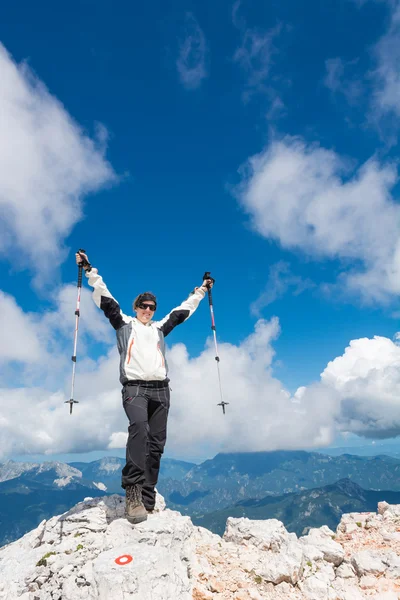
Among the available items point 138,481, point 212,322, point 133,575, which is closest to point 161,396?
point 138,481

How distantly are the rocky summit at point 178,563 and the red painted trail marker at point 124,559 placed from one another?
0.02 m

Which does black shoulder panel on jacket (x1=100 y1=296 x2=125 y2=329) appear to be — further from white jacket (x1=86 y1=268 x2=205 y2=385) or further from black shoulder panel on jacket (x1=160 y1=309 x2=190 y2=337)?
black shoulder panel on jacket (x1=160 y1=309 x2=190 y2=337)

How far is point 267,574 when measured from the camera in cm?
641

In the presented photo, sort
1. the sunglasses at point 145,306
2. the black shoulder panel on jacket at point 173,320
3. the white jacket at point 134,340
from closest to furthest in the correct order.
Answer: the white jacket at point 134,340, the sunglasses at point 145,306, the black shoulder panel on jacket at point 173,320

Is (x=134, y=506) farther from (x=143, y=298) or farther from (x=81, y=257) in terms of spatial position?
(x=81, y=257)

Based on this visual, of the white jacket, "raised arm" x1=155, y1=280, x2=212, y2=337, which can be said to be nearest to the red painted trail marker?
the white jacket

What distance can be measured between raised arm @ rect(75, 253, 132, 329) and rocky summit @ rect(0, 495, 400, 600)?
4.40 m

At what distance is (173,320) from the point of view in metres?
9.47

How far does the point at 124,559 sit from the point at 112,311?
5107 mm

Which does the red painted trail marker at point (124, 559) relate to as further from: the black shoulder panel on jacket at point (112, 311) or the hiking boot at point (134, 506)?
the black shoulder panel on jacket at point (112, 311)

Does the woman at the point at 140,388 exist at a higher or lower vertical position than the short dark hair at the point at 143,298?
lower

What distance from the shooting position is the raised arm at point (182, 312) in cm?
928

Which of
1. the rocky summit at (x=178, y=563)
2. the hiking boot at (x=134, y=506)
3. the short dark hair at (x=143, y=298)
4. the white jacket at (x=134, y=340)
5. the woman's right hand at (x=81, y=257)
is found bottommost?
the rocky summit at (x=178, y=563)


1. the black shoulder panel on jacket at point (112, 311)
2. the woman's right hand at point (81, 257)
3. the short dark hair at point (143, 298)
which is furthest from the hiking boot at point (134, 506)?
the woman's right hand at point (81, 257)
